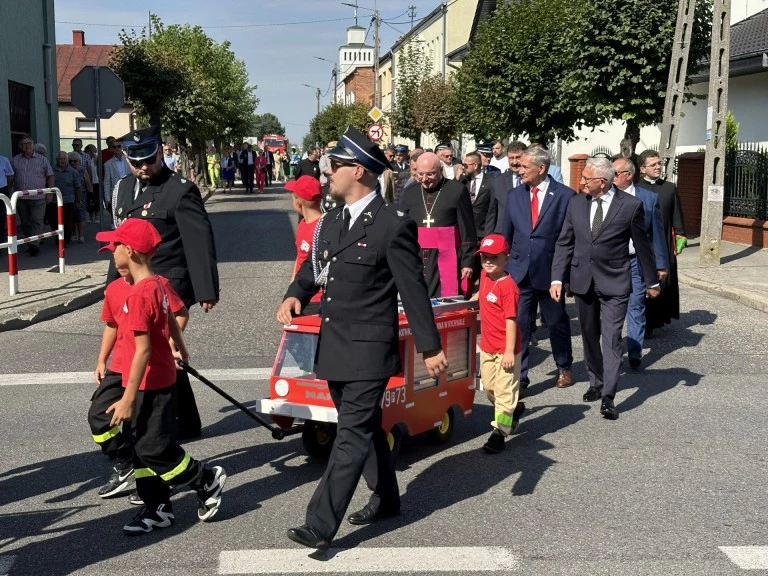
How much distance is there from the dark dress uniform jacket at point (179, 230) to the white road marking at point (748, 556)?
320cm

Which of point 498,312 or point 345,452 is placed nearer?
point 345,452

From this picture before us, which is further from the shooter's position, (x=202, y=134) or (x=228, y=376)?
(x=202, y=134)

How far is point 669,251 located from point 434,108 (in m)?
35.6

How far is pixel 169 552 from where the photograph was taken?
5082mm

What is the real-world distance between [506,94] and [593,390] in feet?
68.0

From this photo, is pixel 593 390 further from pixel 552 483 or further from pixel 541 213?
pixel 552 483

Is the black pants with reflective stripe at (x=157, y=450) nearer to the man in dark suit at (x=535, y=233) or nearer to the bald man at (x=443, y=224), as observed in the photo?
the man in dark suit at (x=535, y=233)

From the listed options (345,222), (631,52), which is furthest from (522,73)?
(345,222)

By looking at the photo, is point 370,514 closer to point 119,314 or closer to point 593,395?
point 119,314

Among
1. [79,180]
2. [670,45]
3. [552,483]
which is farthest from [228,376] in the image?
[670,45]

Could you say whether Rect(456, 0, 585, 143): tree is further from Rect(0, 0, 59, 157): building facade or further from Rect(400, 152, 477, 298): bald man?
Rect(400, 152, 477, 298): bald man

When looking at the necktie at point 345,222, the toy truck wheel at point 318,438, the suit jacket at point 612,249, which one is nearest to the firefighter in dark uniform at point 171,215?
the toy truck wheel at point 318,438

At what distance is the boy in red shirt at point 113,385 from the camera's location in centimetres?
552

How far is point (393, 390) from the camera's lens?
6.36 m
